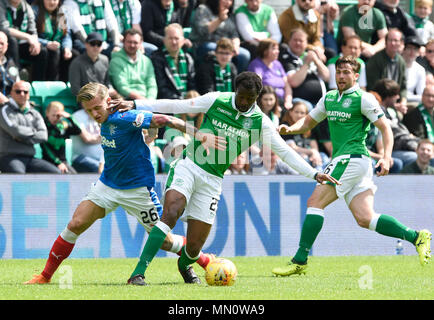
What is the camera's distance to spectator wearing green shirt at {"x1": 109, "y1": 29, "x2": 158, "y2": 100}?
13836 mm

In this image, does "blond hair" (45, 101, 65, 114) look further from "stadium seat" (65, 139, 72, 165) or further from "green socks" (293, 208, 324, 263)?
"green socks" (293, 208, 324, 263)

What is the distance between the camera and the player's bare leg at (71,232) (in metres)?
8.48

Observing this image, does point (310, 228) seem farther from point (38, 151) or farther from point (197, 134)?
point (38, 151)

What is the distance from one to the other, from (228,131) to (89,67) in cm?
572

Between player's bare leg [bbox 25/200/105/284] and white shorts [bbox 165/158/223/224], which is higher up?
white shorts [bbox 165/158/223/224]

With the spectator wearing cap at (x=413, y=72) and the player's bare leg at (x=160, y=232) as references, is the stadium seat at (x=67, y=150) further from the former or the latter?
the spectator wearing cap at (x=413, y=72)

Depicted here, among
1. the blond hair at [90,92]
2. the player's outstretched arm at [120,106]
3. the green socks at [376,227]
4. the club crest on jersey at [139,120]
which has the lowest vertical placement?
the green socks at [376,227]

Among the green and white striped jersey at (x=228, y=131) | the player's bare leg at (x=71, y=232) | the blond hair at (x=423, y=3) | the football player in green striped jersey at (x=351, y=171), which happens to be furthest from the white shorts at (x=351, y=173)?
the blond hair at (x=423, y=3)

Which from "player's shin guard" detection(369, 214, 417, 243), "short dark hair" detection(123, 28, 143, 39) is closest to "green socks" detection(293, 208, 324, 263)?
"player's shin guard" detection(369, 214, 417, 243)

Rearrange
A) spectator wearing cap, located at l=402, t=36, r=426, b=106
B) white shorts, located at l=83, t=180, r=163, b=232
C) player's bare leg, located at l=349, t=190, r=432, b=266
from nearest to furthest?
white shorts, located at l=83, t=180, r=163, b=232 < player's bare leg, located at l=349, t=190, r=432, b=266 < spectator wearing cap, located at l=402, t=36, r=426, b=106

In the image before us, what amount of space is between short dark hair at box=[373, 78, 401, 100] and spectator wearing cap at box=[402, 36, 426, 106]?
1.21 m

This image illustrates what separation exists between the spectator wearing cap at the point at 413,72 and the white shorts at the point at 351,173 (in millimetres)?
6496

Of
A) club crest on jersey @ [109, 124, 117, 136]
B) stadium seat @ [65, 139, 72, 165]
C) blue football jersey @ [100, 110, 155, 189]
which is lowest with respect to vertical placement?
stadium seat @ [65, 139, 72, 165]

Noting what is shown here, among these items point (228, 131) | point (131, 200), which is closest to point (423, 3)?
point (228, 131)
